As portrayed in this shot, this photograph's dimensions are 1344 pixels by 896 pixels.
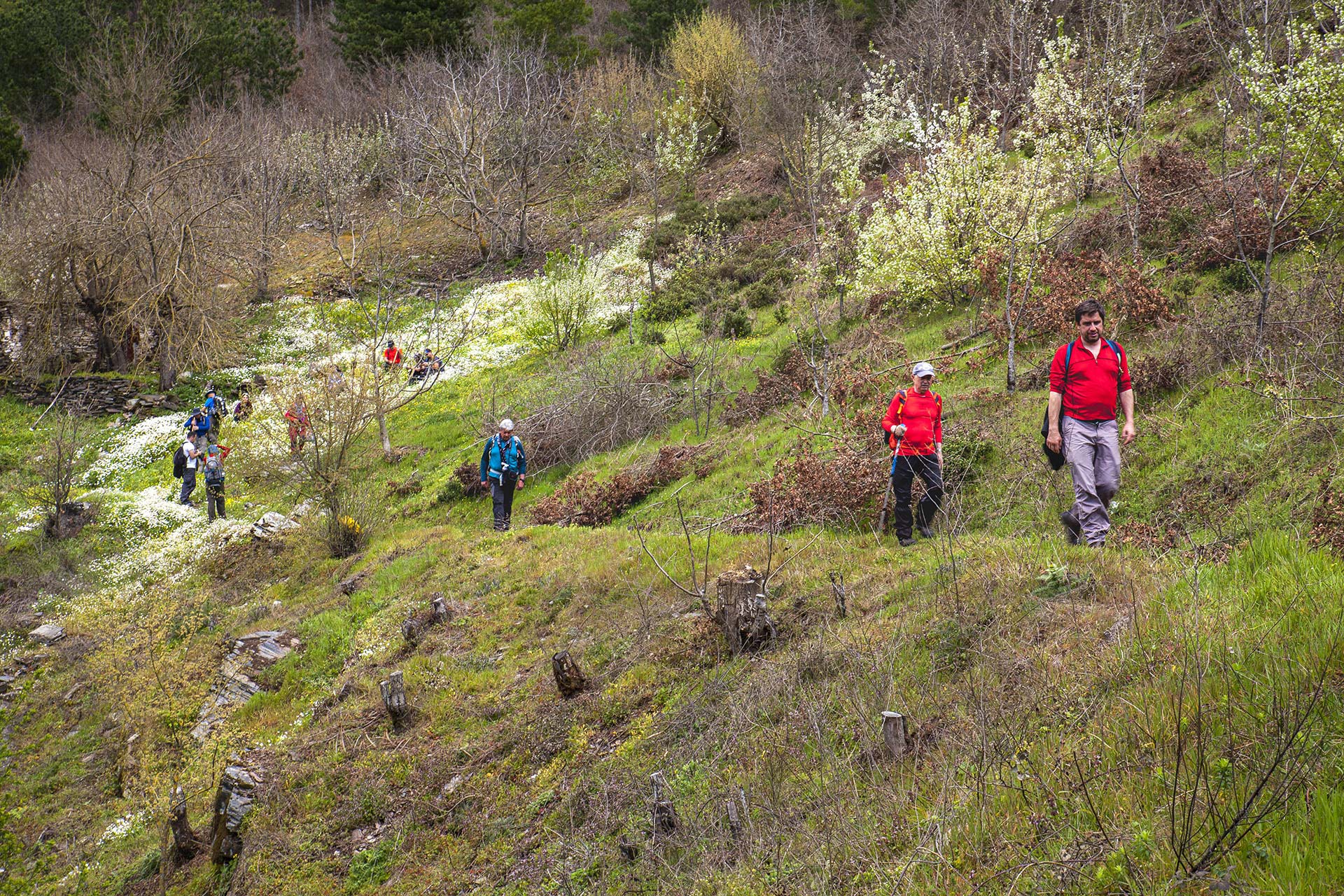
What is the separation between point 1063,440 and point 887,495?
110 inches

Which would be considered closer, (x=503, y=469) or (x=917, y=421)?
(x=917, y=421)

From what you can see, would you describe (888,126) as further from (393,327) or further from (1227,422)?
(1227,422)

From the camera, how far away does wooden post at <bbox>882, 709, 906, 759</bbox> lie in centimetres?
451

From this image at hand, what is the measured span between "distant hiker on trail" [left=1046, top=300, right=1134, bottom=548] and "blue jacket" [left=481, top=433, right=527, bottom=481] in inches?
350

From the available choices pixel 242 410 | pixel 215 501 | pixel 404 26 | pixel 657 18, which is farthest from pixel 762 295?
pixel 404 26

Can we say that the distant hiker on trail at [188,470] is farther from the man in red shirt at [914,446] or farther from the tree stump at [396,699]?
the man in red shirt at [914,446]

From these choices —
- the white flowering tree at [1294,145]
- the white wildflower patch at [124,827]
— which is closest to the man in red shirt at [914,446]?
the white flowering tree at [1294,145]

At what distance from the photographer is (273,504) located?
58.0ft

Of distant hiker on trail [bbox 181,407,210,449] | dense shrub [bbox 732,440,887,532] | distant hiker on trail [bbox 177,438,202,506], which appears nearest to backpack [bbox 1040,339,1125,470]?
dense shrub [bbox 732,440,887,532]

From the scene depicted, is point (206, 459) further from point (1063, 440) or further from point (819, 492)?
point (1063, 440)

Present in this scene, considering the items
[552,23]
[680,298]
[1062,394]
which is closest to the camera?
[1062,394]

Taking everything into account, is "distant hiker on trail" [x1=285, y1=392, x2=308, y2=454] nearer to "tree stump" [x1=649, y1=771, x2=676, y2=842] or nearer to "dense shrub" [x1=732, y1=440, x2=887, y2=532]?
"dense shrub" [x1=732, y1=440, x2=887, y2=532]

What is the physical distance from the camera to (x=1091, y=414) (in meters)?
6.66

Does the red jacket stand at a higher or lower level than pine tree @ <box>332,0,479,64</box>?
lower
